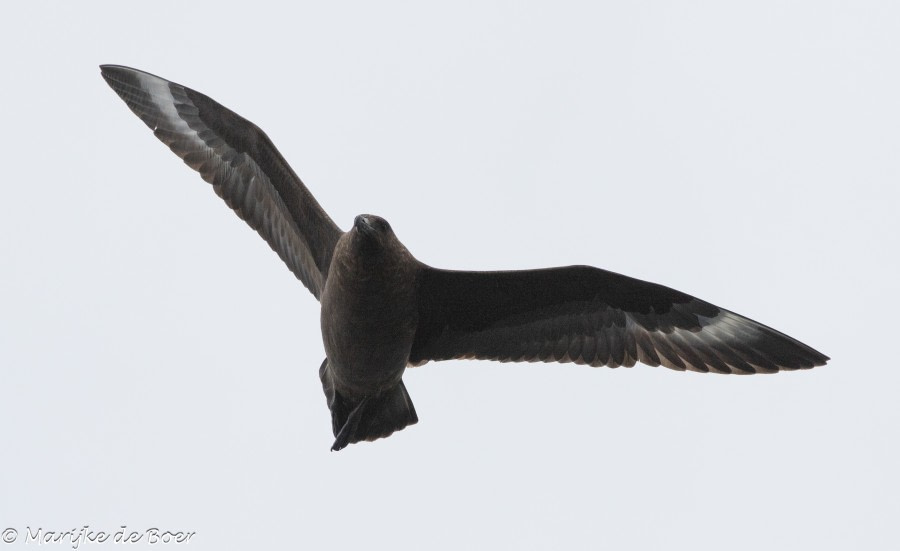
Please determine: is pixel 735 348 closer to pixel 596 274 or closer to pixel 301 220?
pixel 596 274

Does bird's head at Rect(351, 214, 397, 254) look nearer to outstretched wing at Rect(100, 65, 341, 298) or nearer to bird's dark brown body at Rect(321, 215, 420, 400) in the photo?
bird's dark brown body at Rect(321, 215, 420, 400)

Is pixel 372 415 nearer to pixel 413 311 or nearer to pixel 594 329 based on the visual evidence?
pixel 413 311

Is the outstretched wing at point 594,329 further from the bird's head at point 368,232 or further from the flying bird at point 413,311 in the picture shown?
the bird's head at point 368,232

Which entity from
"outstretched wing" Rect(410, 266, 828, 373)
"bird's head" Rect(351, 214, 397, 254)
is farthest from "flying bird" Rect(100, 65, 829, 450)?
"bird's head" Rect(351, 214, 397, 254)

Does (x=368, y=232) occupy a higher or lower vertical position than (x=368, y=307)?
higher

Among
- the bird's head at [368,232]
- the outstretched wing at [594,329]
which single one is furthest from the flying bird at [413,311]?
the bird's head at [368,232]

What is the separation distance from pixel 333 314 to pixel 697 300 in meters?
2.13

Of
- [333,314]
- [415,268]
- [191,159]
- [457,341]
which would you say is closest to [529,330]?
[457,341]

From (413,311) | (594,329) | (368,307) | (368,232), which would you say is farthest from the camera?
(594,329)

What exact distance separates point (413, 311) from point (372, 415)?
0.78 m

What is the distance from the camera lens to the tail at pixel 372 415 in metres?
6.09

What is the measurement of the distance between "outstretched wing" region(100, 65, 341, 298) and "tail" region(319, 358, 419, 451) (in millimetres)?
696

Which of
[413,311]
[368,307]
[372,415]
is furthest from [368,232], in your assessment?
[372,415]

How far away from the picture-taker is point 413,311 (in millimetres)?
5723
